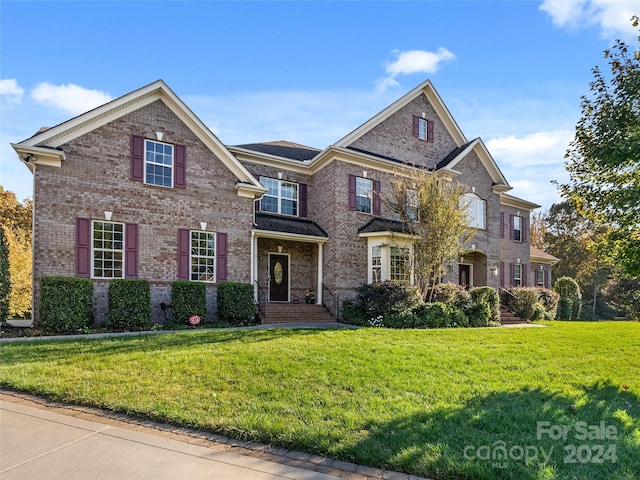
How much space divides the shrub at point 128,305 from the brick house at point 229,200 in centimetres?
77

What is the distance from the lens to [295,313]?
1584cm

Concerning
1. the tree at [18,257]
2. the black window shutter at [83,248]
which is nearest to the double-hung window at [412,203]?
the black window shutter at [83,248]

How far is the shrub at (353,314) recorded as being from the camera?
1534cm

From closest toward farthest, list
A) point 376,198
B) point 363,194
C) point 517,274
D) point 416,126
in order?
1. point 363,194
2. point 376,198
3. point 416,126
4. point 517,274

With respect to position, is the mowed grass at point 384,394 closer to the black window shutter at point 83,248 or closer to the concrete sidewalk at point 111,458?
the concrete sidewalk at point 111,458

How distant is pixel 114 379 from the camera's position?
6.07 m

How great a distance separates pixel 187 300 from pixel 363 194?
8816 millimetres

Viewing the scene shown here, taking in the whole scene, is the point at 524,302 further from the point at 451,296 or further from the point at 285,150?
the point at 285,150

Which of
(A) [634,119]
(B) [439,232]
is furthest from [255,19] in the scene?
(B) [439,232]

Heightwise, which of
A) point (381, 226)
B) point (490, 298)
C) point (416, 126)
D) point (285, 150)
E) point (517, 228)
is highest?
point (416, 126)

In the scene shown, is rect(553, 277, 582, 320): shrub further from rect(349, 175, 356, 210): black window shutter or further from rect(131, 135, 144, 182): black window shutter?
rect(131, 135, 144, 182): black window shutter

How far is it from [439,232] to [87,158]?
1243 cm

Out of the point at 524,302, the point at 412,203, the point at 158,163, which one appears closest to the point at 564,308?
the point at 524,302

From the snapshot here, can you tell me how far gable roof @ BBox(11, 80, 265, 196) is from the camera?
477 inches
